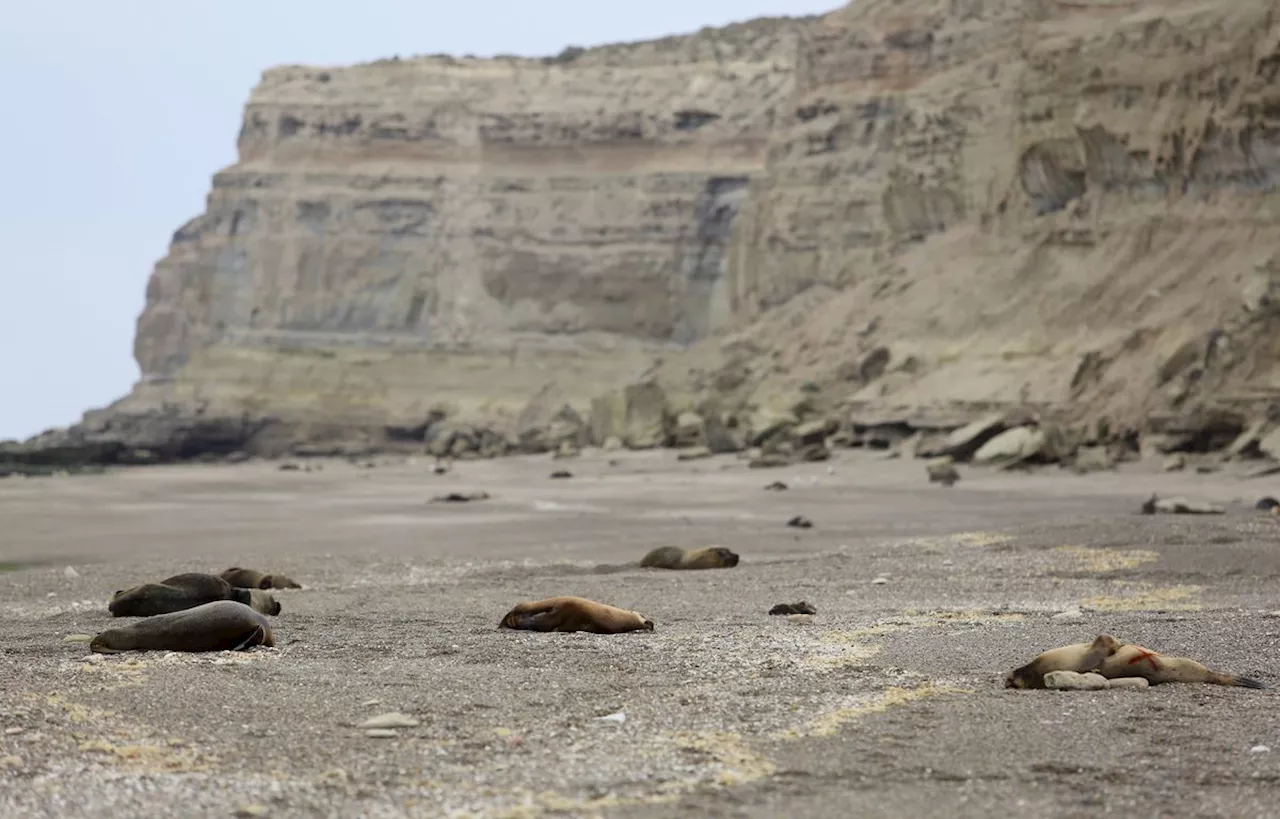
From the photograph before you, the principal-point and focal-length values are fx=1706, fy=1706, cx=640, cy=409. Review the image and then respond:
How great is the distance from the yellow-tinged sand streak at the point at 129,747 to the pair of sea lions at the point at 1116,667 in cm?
272

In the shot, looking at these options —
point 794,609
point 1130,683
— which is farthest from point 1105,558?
point 1130,683

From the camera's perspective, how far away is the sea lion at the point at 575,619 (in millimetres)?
7395

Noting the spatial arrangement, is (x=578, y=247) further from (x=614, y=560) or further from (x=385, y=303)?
(x=614, y=560)

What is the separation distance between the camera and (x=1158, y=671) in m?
5.80

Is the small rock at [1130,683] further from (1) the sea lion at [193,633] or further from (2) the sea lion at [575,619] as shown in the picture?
(1) the sea lion at [193,633]

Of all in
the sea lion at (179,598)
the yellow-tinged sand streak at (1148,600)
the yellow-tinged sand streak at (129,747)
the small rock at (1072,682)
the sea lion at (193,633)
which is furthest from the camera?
the yellow-tinged sand streak at (1148,600)

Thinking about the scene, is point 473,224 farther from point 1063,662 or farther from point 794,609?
point 1063,662

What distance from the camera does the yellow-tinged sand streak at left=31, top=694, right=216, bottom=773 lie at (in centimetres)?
448

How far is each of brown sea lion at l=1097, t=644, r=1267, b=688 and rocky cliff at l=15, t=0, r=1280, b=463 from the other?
15.9 metres

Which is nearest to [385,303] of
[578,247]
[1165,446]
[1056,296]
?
[578,247]

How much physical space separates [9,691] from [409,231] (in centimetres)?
6184

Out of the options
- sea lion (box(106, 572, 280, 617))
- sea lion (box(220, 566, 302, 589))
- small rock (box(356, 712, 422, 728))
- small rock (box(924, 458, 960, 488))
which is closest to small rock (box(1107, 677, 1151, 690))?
small rock (box(356, 712, 422, 728))

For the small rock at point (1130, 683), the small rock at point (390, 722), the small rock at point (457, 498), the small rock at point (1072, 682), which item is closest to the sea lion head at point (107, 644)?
the small rock at point (390, 722)

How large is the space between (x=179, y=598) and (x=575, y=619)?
207cm
